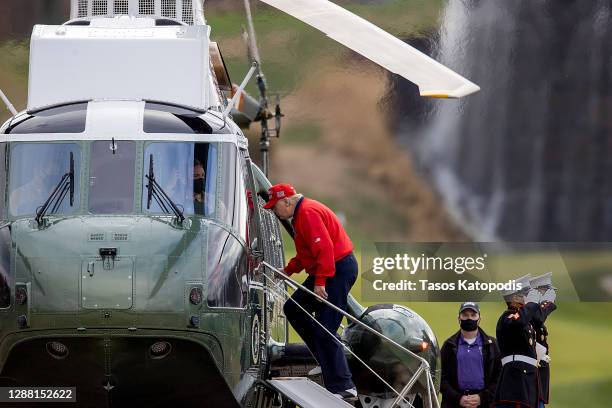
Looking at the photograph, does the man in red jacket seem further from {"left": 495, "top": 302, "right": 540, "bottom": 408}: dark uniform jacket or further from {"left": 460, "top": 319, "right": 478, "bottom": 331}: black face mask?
{"left": 460, "top": 319, "right": 478, "bottom": 331}: black face mask

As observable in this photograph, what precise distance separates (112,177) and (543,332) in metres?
4.66

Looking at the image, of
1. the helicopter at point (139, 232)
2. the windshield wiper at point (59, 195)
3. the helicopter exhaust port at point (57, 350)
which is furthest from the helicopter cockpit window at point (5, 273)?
the helicopter exhaust port at point (57, 350)

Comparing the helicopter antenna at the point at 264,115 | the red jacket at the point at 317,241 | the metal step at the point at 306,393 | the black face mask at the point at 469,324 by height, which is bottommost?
the metal step at the point at 306,393

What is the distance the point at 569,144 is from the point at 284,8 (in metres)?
5.55

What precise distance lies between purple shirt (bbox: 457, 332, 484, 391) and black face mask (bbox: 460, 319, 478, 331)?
6.1 inches

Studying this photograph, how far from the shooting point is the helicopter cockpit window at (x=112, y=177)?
9578mm

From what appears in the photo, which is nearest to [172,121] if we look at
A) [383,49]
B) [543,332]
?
[383,49]

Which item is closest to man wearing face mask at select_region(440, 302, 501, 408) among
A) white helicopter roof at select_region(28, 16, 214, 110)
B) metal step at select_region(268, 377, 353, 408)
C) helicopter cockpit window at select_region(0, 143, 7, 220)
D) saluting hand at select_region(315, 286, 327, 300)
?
metal step at select_region(268, 377, 353, 408)

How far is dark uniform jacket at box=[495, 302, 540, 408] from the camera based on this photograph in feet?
39.0

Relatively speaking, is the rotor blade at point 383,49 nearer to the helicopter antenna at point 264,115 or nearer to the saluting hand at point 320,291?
the saluting hand at point 320,291

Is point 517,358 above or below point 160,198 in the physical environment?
below

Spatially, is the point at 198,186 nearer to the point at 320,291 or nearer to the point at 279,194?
the point at 279,194

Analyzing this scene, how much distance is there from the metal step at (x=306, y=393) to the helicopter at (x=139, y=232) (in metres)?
0.03

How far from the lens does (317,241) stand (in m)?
10.4
